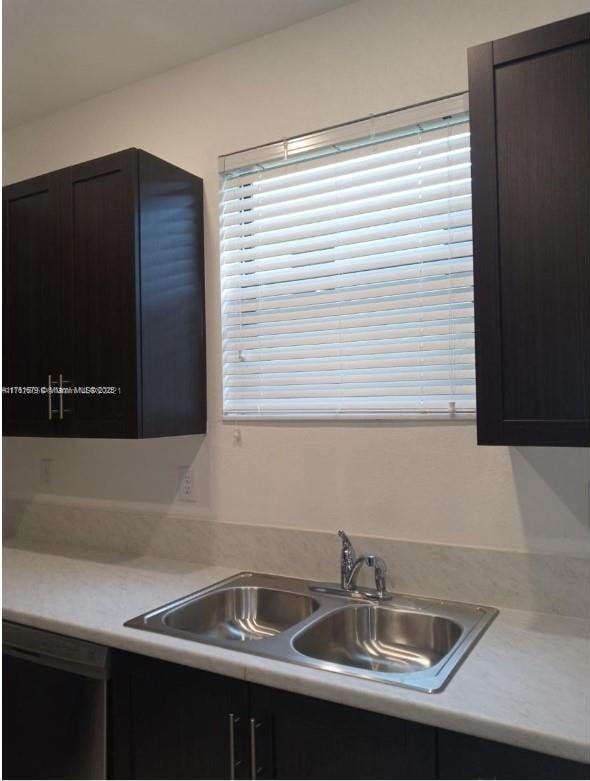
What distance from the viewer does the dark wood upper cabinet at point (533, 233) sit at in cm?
138

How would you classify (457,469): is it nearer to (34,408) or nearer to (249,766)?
(249,766)

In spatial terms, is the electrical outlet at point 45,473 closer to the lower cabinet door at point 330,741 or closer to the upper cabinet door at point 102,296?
the upper cabinet door at point 102,296

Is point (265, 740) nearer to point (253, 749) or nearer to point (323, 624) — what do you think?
point (253, 749)

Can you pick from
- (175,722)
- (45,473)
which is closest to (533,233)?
(175,722)

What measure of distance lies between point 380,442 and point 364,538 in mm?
311

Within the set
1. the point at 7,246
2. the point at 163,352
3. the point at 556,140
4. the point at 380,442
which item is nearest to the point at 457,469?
the point at 380,442

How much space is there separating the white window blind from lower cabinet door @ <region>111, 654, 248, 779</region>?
0.92 meters

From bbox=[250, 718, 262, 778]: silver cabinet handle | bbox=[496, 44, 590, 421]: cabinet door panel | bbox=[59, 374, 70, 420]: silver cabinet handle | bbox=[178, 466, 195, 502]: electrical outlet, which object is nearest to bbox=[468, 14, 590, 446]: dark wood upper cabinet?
bbox=[496, 44, 590, 421]: cabinet door panel

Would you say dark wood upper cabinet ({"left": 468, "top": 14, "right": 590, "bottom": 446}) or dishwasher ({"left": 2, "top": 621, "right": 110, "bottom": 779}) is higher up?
dark wood upper cabinet ({"left": 468, "top": 14, "right": 590, "bottom": 446})

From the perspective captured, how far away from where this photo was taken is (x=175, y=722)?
1.54 meters

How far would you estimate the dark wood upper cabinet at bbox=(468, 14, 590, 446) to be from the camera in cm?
138

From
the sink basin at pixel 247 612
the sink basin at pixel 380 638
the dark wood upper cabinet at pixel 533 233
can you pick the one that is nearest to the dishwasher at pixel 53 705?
the sink basin at pixel 247 612

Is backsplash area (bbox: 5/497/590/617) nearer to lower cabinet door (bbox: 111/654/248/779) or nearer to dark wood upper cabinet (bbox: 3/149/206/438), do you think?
dark wood upper cabinet (bbox: 3/149/206/438)

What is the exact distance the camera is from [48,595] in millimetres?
1919
